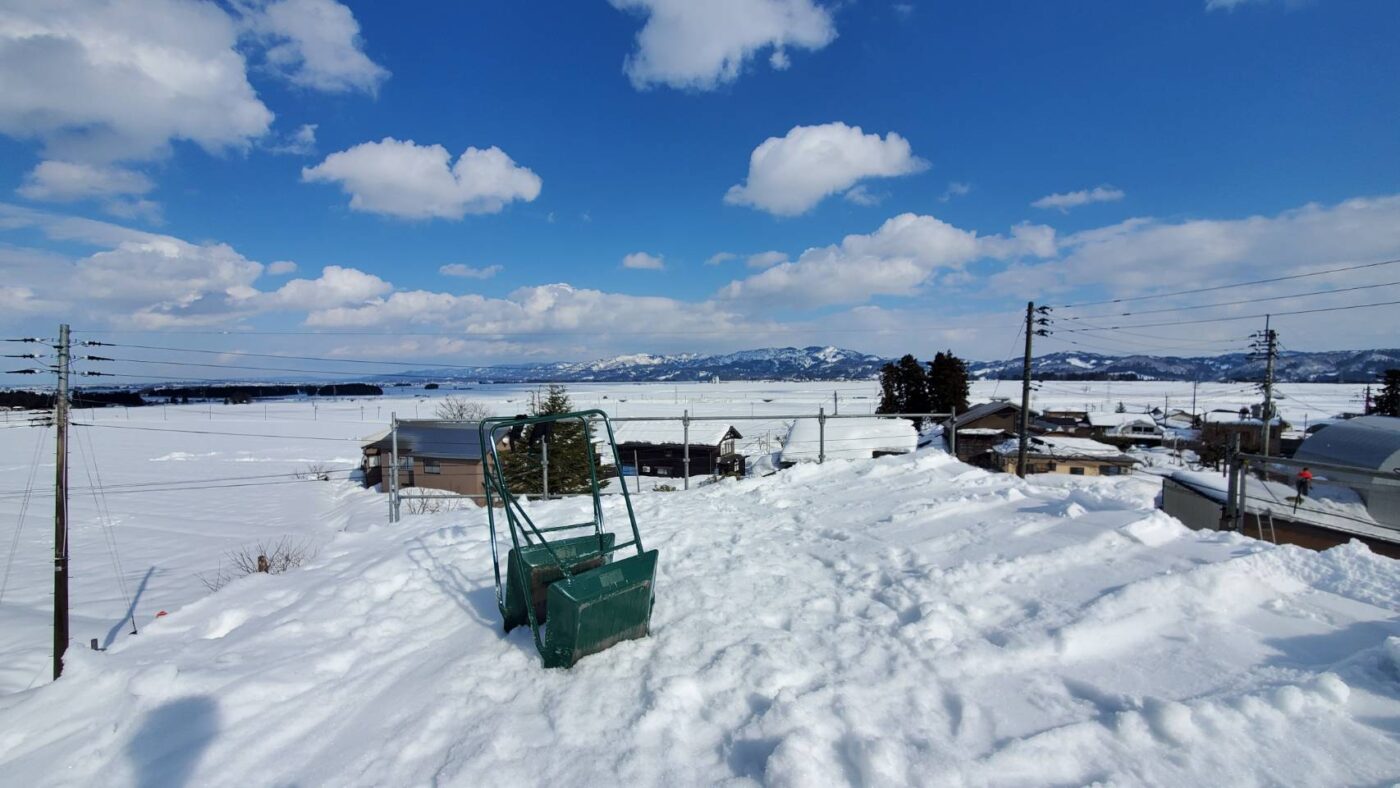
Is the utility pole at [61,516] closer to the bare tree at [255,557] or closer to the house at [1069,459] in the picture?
the bare tree at [255,557]

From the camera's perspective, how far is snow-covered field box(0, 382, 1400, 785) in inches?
101

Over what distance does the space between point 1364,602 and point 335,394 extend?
441 ft

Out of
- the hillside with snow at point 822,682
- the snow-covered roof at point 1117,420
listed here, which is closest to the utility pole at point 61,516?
the hillside with snow at point 822,682

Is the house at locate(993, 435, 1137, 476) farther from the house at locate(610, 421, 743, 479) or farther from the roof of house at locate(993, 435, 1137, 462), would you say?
the house at locate(610, 421, 743, 479)

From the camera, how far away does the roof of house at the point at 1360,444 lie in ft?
53.7

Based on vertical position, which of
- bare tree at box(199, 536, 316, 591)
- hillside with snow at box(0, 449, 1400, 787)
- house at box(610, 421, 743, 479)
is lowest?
bare tree at box(199, 536, 316, 591)

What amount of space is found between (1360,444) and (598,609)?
26061 millimetres

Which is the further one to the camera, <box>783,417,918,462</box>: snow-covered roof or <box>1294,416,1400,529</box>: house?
<box>783,417,918,462</box>: snow-covered roof

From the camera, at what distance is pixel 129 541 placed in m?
21.1

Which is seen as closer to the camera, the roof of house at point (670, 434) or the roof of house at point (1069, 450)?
the roof of house at point (1069, 450)

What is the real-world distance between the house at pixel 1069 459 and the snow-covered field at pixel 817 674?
27.3 meters

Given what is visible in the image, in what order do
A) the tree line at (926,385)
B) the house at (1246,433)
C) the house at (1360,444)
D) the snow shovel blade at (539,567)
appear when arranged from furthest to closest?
the tree line at (926,385) → the house at (1246,433) → the house at (1360,444) → the snow shovel blade at (539,567)

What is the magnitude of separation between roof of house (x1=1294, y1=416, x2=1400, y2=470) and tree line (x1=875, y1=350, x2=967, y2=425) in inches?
1055

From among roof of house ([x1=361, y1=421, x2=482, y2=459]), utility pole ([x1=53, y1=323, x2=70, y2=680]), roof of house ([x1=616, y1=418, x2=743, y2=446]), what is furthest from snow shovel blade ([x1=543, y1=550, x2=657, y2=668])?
roof of house ([x1=616, y1=418, x2=743, y2=446])
